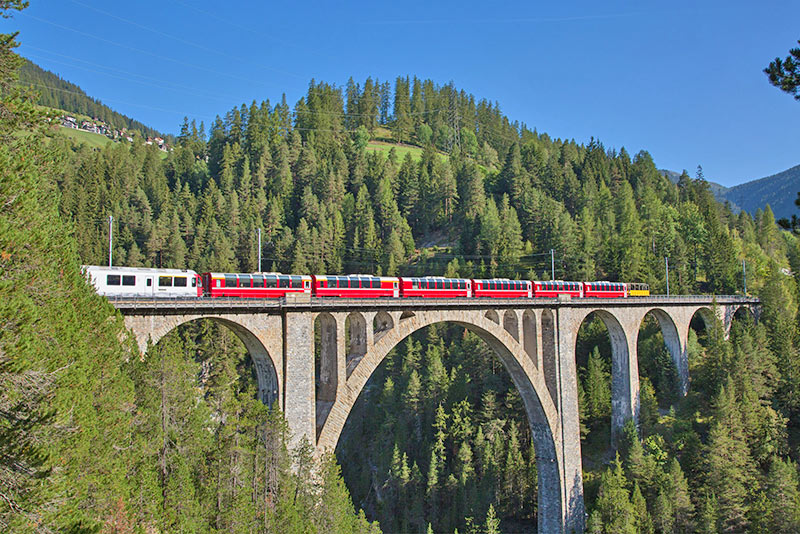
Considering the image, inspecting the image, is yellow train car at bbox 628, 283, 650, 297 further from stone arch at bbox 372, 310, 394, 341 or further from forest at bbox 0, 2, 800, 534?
stone arch at bbox 372, 310, 394, 341

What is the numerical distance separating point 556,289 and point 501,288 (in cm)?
586

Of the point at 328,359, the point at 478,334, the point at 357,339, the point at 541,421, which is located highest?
the point at 357,339

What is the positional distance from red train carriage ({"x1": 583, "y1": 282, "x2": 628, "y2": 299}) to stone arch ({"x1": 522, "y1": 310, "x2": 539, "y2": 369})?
7.14 meters

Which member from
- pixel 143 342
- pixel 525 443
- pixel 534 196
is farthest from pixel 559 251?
pixel 143 342

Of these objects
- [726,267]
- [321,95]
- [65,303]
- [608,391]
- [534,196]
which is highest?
[321,95]

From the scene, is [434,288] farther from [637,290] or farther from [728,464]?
[637,290]

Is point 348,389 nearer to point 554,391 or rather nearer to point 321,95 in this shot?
point 554,391

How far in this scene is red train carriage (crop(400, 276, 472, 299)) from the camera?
28953mm

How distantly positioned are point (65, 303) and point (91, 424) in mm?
3080

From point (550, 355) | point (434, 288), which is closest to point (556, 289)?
point (550, 355)

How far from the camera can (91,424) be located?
12359 mm

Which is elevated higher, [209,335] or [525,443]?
[209,335]

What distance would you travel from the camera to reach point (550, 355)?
113 feet

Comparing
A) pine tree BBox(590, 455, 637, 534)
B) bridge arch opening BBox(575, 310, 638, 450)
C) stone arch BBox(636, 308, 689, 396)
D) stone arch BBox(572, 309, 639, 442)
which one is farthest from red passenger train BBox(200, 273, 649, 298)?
pine tree BBox(590, 455, 637, 534)
